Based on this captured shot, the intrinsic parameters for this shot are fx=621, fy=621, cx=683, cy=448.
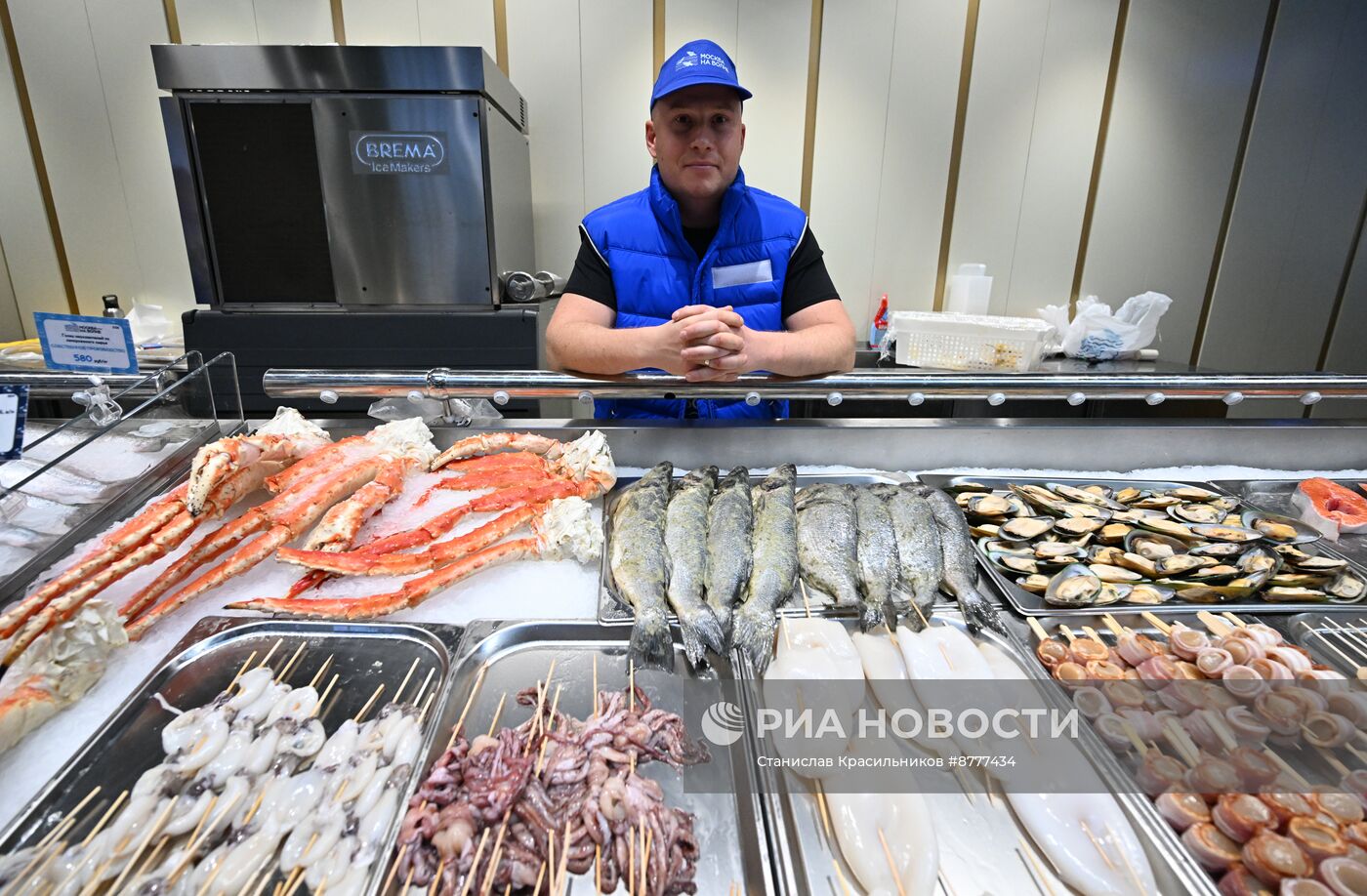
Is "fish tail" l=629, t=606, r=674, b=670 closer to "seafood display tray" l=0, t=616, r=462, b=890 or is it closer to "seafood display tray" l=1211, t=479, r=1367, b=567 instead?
"seafood display tray" l=0, t=616, r=462, b=890

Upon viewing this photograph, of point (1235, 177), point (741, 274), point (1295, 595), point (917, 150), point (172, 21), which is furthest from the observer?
point (1235, 177)

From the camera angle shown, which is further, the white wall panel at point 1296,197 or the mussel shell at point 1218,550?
the white wall panel at point 1296,197

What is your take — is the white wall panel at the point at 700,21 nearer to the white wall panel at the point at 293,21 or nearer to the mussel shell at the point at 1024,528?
the white wall panel at the point at 293,21

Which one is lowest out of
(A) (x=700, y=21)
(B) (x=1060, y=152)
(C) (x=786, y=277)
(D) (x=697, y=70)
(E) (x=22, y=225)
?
(C) (x=786, y=277)

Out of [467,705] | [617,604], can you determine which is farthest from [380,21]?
[467,705]

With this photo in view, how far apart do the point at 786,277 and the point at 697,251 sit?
0.34 metres

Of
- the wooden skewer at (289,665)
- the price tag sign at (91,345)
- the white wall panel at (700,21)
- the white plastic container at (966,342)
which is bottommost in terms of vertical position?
the wooden skewer at (289,665)

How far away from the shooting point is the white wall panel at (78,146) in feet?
12.3

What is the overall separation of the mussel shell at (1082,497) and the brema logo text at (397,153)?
10.1 ft

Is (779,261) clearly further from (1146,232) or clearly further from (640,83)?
(1146,232)

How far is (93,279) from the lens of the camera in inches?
161

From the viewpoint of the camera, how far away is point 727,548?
1.42 metres

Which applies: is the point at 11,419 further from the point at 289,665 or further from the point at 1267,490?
the point at 1267,490

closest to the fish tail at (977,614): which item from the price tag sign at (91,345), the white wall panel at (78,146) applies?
the price tag sign at (91,345)
